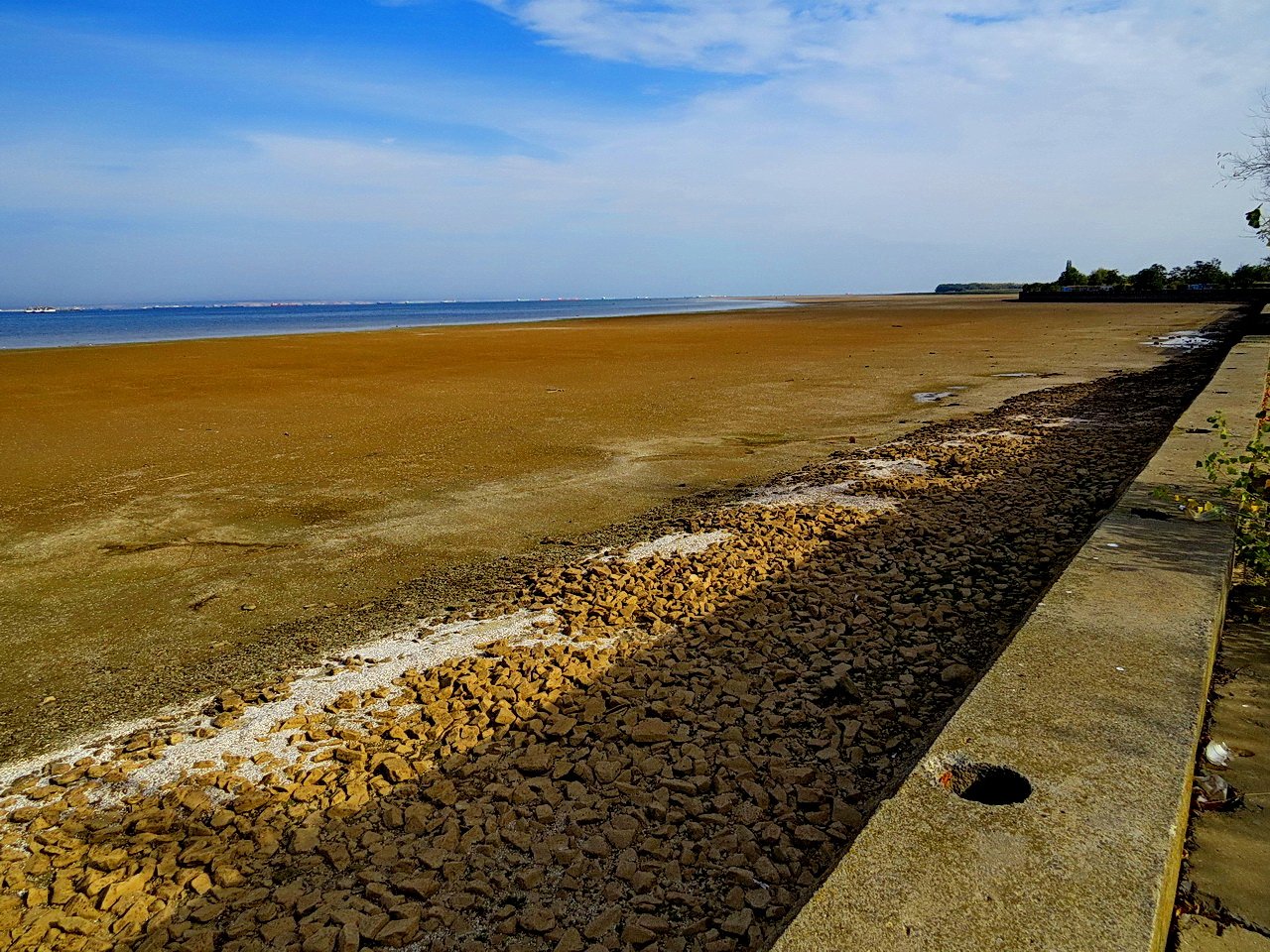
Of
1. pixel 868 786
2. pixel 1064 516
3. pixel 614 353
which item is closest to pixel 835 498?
pixel 1064 516

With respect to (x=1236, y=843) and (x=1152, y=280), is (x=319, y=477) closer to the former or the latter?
(x=1236, y=843)

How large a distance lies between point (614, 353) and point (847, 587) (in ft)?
72.8

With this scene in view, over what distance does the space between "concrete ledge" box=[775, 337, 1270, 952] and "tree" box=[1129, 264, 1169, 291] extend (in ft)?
235

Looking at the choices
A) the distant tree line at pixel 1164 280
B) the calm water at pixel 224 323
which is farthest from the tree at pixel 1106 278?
the calm water at pixel 224 323

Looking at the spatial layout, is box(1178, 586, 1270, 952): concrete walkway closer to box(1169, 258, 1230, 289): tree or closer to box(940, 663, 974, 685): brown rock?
box(940, 663, 974, 685): brown rock

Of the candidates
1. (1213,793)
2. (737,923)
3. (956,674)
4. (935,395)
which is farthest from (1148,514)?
(935,395)

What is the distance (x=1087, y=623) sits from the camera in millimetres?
3285

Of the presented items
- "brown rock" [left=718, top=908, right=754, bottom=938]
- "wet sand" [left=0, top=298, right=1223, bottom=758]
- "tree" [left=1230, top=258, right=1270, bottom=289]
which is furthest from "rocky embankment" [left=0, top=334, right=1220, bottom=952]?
"tree" [left=1230, top=258, right=1270, bottom=289]

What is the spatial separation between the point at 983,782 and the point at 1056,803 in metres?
0.23

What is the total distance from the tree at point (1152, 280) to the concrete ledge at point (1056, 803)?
7171 cm

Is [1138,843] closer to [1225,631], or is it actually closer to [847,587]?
[1225,631]

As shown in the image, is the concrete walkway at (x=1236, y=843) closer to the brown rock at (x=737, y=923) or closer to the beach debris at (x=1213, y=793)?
the beach debris at (x=1213, y=793)

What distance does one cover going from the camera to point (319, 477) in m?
9.16

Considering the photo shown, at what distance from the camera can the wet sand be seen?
4.93 m
